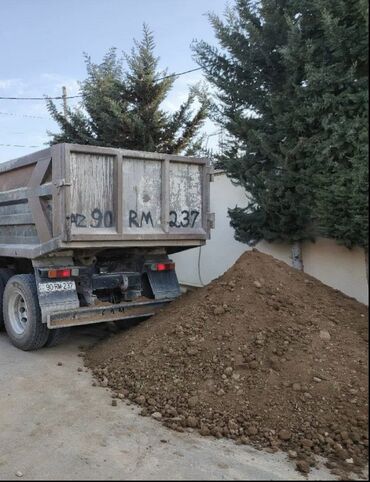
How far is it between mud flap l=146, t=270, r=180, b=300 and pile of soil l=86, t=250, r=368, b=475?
0.79 metres

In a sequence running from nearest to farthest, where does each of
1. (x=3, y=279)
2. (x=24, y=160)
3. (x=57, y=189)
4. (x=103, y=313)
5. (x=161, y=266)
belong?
(x=57, y=189), (x=103, y=313), (x=24, y=160), (x=161, y=266), (x=3, y=279)

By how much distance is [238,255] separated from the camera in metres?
9.17

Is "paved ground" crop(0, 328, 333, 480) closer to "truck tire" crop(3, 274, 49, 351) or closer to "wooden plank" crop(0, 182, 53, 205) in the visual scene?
"truck tire" crop(3, 274, 49, 351)

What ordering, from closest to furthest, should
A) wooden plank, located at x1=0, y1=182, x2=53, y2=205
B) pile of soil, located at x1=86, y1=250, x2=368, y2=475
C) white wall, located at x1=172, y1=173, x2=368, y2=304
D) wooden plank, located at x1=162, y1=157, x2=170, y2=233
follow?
pile of soil, located at x1=86, y1=250, x2=368, y2=475
wooden plank, located at x1=0, y1=182, x2=53, y2=205
wooden plank, located at x1=162, y1=157, x2=170, y2=233
white wall, located at x1=172, y1=173, x2=368, y2=304

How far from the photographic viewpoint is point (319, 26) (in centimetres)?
643

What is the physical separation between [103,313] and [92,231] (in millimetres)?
1227

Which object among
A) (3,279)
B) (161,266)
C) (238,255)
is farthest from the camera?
(238,255)

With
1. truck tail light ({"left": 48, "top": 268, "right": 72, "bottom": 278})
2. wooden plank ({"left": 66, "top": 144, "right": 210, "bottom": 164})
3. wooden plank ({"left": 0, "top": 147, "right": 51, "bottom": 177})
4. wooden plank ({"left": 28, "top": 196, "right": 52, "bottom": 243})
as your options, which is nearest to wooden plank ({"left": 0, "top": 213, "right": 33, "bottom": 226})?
wooden plank ({"left": 28, "top": 196, "right": 52, "bottom": 243})

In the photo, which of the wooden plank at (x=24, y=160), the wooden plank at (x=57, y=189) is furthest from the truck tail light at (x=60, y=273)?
the wooden plank at (x=24, y=160)

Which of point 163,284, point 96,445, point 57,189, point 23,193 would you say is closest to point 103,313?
point 163,284

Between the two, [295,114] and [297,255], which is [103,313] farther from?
[295,114]

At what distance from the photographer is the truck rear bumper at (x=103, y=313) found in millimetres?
5931

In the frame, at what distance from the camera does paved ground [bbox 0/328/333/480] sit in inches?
125

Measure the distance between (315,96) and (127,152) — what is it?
2.53m
